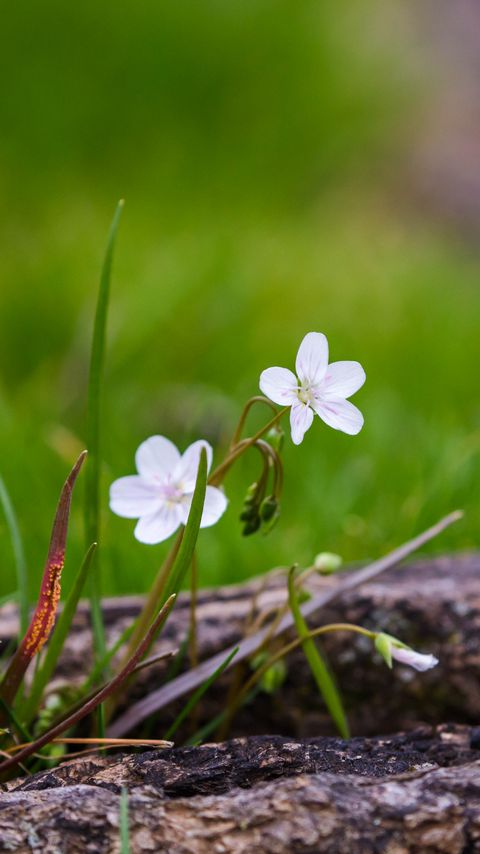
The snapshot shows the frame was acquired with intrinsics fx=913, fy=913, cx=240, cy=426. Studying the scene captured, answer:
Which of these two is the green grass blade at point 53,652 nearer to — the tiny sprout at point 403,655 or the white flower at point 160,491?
the white flower at point 160,491

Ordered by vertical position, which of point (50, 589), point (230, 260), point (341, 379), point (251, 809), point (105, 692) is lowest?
point (251, 809)

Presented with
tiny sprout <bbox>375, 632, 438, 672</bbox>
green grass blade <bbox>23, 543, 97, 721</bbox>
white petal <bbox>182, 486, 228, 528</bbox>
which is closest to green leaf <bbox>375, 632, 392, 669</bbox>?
tiny sprout <bbox>375, 632, 438, 672</bbox>

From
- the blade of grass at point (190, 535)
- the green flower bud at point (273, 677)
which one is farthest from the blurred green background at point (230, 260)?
the blade of grass at point (190, 535)

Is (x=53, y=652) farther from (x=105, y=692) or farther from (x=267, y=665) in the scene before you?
(x=267, y=665)

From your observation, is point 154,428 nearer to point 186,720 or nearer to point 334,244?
point 186,720

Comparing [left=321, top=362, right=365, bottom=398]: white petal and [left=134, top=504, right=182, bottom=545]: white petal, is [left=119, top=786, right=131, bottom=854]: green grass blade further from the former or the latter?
[left=321, top=362, right=365, bottom=398]: white petal

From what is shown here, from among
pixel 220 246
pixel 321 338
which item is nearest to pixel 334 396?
pixel 321 338

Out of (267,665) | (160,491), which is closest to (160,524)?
(160,491)
